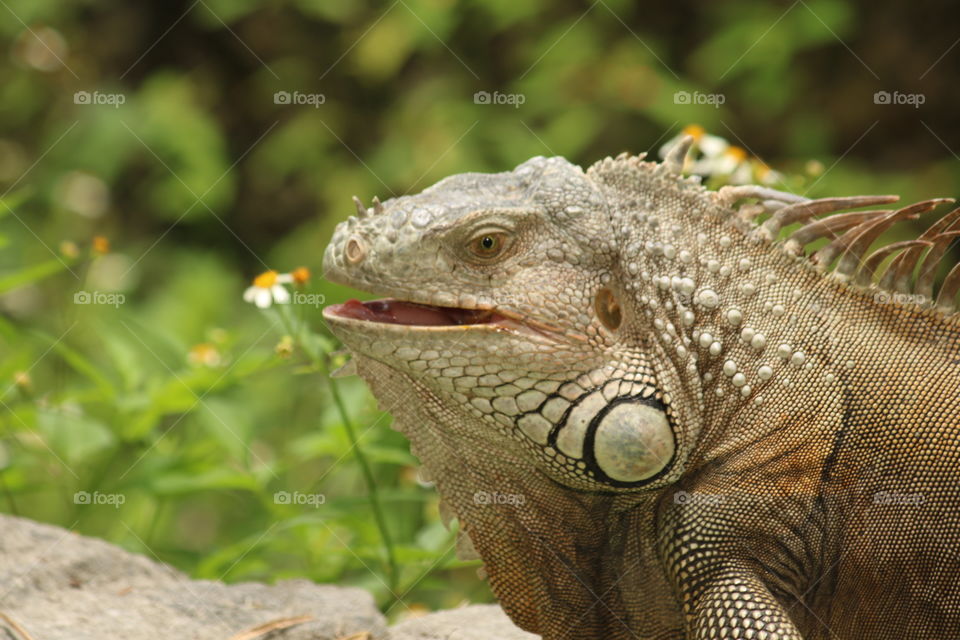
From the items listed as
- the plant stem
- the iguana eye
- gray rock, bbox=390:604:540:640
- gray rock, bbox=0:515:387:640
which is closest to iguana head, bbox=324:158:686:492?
the iguana eye

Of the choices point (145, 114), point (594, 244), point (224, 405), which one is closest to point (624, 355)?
point (594, 244)

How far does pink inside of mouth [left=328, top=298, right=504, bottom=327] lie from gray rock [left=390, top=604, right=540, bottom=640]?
1.50 m

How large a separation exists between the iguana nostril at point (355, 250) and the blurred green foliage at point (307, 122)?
3.46 meters

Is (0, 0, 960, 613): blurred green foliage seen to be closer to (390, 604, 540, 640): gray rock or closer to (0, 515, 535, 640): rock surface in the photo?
(0, 515, 535, 640): rock surface

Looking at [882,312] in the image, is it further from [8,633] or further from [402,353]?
[8,633]

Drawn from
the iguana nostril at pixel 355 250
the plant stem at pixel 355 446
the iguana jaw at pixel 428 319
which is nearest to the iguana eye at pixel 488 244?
the iguana jaw at pixel 428 319

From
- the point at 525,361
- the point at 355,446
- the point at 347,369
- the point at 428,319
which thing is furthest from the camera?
the point at 355,446

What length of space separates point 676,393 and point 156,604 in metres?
2.32

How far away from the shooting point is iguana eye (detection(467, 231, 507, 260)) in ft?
10.2

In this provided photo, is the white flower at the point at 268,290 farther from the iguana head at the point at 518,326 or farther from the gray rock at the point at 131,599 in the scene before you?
the gray rock at the point at 131,599

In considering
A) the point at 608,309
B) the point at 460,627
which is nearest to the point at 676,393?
the point at 608,309

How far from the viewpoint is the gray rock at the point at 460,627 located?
4.05 m

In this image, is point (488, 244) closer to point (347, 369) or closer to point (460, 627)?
point (347, 369)

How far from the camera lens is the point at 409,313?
3160 millimetres
